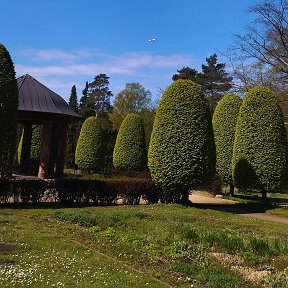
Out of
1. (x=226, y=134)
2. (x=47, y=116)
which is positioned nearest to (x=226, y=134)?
(x=226, y=134)

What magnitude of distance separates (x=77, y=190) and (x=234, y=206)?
6.94 m

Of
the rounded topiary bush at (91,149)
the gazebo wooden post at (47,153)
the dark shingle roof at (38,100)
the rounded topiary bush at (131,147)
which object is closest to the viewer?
the dark shingle roof at (38,100)

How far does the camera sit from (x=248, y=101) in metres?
17.5

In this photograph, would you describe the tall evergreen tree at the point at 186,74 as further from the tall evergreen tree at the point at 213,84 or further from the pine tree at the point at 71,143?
the pine tree at the point at 71,143

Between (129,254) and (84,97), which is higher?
(84,97)

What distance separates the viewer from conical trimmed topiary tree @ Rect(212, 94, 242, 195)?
67.8 feet

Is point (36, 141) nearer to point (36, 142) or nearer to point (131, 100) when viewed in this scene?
point (36, 142)

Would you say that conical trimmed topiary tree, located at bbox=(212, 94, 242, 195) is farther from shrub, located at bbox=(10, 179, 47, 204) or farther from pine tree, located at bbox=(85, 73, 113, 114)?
pine tree, located at bbox=(85, 73, 113, 114)

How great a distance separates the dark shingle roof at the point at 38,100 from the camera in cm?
2009

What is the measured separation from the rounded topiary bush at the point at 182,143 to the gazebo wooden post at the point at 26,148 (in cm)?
1305

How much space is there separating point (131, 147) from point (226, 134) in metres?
7.88

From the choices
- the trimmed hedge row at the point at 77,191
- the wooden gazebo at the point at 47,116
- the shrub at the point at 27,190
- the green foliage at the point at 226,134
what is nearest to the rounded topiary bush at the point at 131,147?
→ the wooden gazebo at the point at 47,116

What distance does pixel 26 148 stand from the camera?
87.7 feet

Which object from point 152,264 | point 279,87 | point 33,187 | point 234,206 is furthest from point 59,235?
point 279,87
